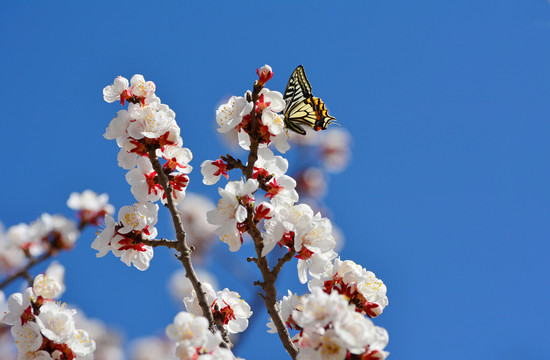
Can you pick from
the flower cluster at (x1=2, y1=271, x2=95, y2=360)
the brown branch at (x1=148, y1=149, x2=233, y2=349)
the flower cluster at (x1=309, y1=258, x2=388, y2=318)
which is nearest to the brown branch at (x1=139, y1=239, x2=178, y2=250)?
the brown branch at (x1=148, y1=149, x2=233, y2=349)

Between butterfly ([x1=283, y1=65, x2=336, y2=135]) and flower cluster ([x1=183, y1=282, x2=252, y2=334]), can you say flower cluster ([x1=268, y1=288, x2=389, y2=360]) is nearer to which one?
flower cluster ([x1=183, y1=282, x2=252, y2=334])

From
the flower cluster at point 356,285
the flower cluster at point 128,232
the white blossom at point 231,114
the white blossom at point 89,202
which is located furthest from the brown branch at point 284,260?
the white blossom at point 89,202

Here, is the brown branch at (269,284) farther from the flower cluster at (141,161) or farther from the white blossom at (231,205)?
the flower cluster at (141,161)

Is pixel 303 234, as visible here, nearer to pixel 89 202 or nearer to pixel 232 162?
pixel 232 162

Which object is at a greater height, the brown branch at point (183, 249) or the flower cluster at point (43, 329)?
the brown branch at point (183, 249)

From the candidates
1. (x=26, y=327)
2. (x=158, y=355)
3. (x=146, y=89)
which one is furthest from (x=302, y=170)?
(x=26, y=327)

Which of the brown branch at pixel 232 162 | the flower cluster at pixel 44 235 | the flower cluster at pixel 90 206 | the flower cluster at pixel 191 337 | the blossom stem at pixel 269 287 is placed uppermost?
the flower cluster at pixel 90 206
